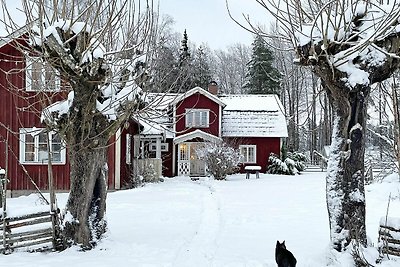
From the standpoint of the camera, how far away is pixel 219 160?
2377 cm

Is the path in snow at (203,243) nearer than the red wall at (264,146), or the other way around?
the path in snow at (203,243)

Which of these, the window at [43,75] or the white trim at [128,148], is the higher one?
the window at [43,75]

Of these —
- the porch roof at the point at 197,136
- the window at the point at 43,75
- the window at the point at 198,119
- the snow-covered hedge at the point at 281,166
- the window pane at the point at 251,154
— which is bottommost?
the snow-covered hedge at the point at 281,166

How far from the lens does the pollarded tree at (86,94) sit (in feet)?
24.6

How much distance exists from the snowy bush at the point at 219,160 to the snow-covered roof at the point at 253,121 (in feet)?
16.4

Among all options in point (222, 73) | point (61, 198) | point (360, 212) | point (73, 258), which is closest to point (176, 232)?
point (73, 258)

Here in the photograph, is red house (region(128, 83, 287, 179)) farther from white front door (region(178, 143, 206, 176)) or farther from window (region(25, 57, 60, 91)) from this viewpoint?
window (region(25, 57, 60, 91))

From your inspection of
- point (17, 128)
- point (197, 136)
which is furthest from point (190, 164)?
point (17, 128)

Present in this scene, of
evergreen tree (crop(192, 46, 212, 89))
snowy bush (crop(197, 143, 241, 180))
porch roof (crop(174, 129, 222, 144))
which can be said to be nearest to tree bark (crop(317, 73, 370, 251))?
snowy bush (crop(197, 143, 241, 180))

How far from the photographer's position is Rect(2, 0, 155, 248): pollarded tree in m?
7.50

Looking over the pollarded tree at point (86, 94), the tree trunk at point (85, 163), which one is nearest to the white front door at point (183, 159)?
the pollarded tree at point (86, 94)

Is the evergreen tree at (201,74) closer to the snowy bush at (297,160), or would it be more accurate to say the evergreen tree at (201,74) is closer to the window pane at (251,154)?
the snowy bush at (297,160)

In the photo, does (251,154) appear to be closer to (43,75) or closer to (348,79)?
(43,75)

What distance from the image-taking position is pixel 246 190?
61.1 ft
